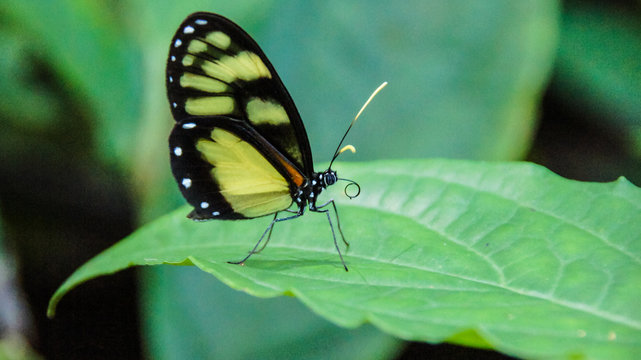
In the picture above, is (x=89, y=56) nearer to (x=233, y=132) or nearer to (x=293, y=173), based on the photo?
(x=233, y=132)

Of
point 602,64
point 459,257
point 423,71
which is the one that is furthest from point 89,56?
point 602,64

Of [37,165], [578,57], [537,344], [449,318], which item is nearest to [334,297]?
[449,318]

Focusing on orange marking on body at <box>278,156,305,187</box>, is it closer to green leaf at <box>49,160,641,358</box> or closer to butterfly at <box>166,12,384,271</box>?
butterfly at <box>166,12,384,271</box>

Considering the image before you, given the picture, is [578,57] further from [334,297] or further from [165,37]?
[334,297]

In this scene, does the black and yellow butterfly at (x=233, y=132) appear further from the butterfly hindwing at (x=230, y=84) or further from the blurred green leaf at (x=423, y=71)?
the blurred green leaf at (x=423, y=71)

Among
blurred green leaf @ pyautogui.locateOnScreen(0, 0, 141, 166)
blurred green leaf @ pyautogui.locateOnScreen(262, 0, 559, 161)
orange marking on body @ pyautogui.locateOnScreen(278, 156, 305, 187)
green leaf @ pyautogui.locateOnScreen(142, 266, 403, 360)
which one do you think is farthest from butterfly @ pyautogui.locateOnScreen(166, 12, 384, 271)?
blurred green leaf @ pyautogui.locateOnScreen(0, 0, 141, 166)

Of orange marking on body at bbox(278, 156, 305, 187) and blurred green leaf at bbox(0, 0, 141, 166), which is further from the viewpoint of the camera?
blurred green leaf at bbox(0, 0, 141, 166)
